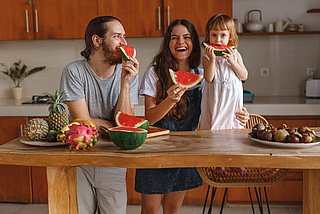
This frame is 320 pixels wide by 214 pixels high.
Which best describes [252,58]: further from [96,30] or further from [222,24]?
[96,30]

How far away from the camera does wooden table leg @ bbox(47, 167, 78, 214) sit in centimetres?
222

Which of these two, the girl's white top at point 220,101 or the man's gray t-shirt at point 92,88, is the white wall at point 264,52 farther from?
the man's gray t-shirt at point 92,88

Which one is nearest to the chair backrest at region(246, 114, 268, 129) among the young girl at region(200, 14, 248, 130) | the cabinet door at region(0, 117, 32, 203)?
the young girl at region(200, 14, 248, 130)

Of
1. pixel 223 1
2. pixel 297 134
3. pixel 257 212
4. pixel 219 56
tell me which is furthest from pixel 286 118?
pixel 297 134

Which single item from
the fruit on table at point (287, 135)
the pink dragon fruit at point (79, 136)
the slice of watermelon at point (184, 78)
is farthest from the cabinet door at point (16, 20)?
the fruit on table at point (287, 135)

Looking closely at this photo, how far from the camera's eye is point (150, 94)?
269 cm

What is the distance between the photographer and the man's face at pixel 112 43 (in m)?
2.48

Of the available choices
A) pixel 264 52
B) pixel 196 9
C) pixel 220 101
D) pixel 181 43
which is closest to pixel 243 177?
pixel 220 101

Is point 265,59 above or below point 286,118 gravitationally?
above

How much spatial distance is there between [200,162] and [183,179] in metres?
0.69

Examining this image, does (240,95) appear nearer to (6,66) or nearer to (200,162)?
(200,162)

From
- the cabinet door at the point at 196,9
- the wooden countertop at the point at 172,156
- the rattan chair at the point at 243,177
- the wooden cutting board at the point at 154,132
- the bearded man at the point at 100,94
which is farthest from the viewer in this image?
the cabinet door at the point at 196,9

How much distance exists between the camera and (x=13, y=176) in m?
4.32

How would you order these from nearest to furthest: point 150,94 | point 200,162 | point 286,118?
point 200,162, point 150,94, point 286,118
